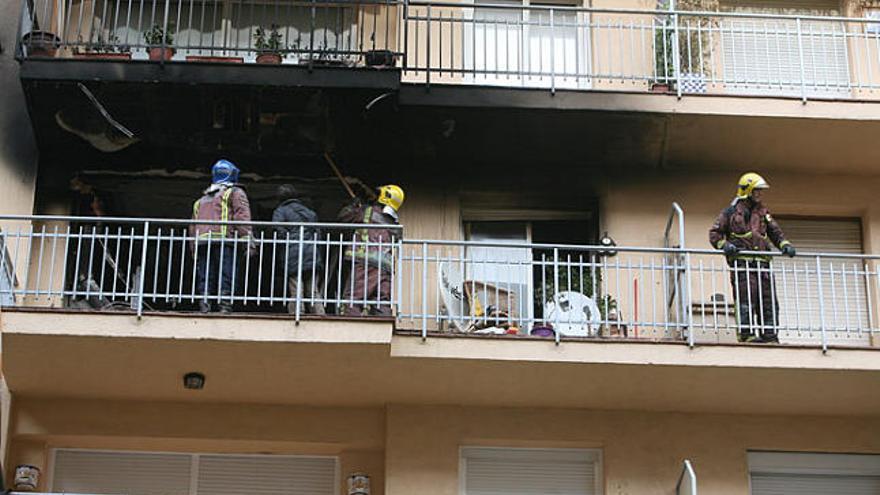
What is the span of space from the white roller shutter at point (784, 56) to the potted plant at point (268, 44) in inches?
198

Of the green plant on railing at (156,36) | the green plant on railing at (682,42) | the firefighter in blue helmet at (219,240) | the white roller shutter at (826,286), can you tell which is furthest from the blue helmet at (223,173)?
the white roller shutter at (826,286)

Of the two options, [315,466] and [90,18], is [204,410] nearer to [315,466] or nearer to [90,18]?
[315,466]

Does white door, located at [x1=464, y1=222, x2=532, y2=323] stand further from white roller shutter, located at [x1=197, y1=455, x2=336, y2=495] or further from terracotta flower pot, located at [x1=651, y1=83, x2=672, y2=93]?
white roller shutter, located at [x1=197, y1=455, x2=336, y2=495]

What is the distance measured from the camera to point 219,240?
14.3m

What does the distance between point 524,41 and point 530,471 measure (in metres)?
5.08

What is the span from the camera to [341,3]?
648 inches

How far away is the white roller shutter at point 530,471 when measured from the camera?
15.2 metres

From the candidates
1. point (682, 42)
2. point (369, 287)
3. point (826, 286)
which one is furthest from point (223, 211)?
point (826, 286)

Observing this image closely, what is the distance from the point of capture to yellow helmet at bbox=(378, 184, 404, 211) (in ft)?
50.1

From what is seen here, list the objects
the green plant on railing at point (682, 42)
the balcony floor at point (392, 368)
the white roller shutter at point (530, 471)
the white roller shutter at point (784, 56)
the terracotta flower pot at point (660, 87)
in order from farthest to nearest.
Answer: the white roller shutter at point (784, 56)
the green plant on railing at point (682, 42)
the terracotta flower pot at point (660, 87)
the white roller shutter at point (530, 471)
the balcony floor at point (392, 368)

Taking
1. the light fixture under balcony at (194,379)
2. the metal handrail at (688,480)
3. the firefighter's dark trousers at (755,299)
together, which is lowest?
the metal handrail at (688,480)

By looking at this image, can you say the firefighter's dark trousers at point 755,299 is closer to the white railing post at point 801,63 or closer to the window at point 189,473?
the white railing post at point 801,63

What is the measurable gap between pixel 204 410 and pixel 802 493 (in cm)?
613

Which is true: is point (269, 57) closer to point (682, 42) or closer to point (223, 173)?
point (223, 173)
